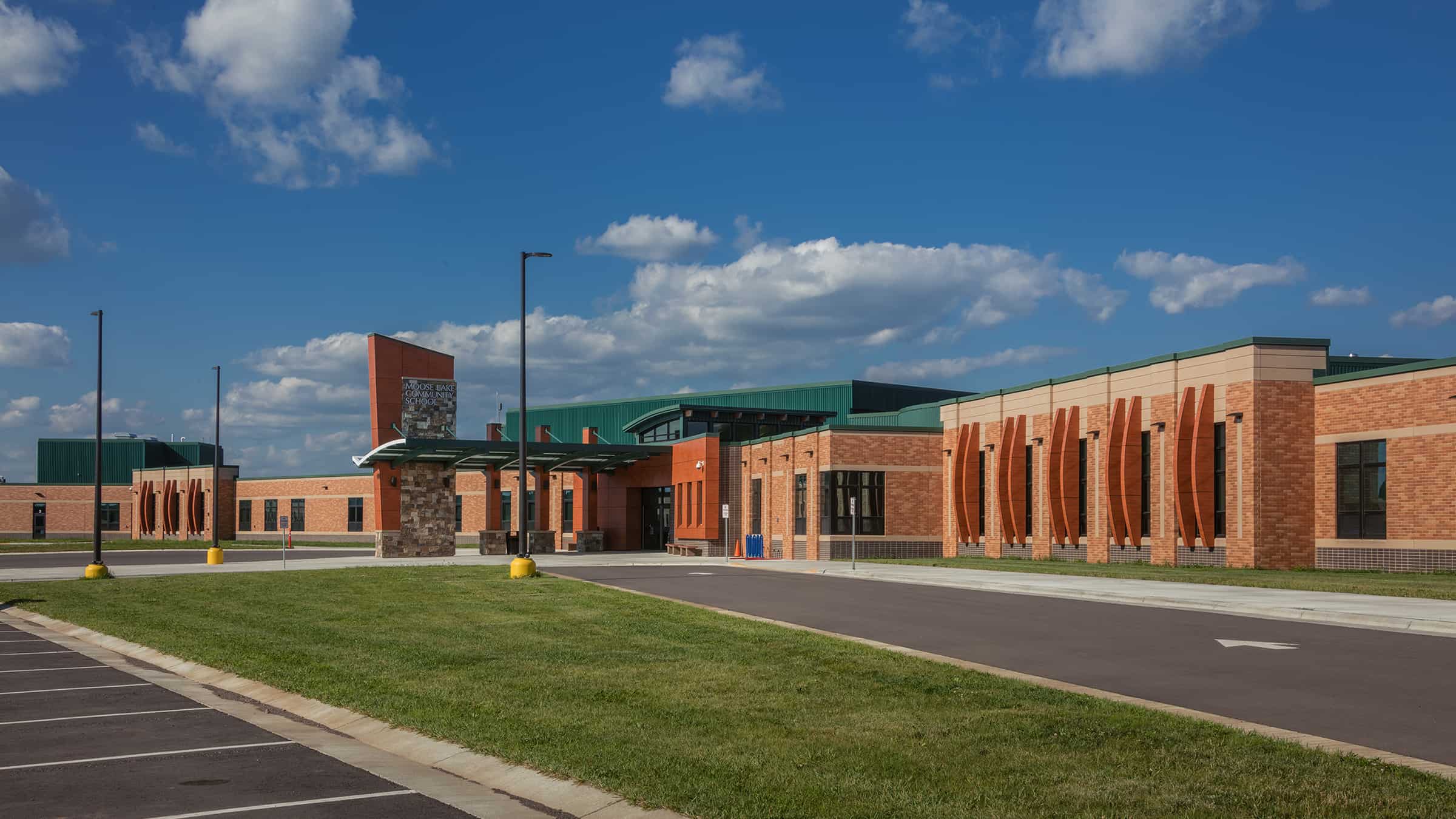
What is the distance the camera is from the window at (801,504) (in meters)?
53.1

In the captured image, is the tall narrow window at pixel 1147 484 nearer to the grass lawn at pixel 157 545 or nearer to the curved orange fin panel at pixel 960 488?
the curved orange fin panel at pixel 960 488

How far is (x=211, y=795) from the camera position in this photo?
27.9ft

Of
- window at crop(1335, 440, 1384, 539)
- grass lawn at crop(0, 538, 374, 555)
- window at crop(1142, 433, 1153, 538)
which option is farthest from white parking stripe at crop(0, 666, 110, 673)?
grass lawn at crop(0, 538, 374, 555)

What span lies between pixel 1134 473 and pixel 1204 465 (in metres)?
3.47

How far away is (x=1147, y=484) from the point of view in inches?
1560

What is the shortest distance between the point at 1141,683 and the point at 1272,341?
2469 cm

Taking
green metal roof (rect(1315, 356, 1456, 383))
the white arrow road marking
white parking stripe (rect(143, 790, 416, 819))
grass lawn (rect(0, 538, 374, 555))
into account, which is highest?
green metal roof (rect(1315, 356, 1456, 383))

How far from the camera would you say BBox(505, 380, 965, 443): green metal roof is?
89750mm

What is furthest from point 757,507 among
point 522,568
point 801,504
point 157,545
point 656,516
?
point 157,545

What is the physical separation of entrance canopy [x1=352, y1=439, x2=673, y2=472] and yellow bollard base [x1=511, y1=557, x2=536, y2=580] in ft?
50.8

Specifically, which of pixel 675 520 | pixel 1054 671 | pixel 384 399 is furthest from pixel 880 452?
pixel 1054 671

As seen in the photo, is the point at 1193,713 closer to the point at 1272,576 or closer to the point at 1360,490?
the point at 1272,576

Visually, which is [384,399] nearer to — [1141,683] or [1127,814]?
[1141,683]

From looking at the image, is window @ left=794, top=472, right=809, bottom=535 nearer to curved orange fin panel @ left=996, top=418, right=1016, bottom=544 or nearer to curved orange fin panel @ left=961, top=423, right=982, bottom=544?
curved orange fin panel @ left=961, top=423, right=982, bottom=544
